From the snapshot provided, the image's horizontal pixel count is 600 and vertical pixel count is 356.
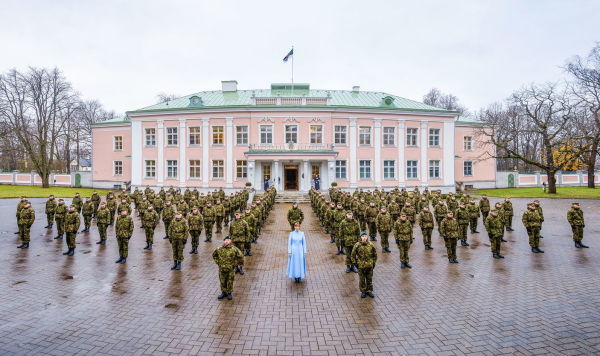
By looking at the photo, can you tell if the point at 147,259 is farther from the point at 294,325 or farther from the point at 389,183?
the point at 389,183

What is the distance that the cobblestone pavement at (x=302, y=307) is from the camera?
561cm

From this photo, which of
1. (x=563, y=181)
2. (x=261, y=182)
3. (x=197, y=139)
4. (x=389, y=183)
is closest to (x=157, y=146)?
(x=197, y=139)

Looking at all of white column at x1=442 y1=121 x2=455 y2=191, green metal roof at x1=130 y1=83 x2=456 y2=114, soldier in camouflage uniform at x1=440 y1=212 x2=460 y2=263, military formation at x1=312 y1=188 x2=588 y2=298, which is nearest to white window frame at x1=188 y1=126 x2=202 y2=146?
green metal roof at x1=130 y1=83 x2=456 y2=114

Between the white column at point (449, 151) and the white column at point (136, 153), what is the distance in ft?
108

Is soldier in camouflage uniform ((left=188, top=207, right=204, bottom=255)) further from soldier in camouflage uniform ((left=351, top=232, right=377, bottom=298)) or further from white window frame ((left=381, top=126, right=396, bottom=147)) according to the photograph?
white window frame ((left=381, top=126, right=396, bottom=147))

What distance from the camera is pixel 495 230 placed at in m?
10.8

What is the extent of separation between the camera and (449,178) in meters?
36.3

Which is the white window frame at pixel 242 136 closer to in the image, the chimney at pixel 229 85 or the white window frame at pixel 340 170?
the chimney at pixel 229 85

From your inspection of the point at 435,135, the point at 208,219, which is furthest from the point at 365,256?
the point at 435,135

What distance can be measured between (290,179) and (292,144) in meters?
4.26

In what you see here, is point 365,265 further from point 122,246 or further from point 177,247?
point 122,246

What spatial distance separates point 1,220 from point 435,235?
23283 mm

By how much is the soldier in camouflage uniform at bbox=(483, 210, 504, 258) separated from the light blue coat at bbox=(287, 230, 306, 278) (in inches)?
257

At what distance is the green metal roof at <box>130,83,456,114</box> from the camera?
34375 mm
